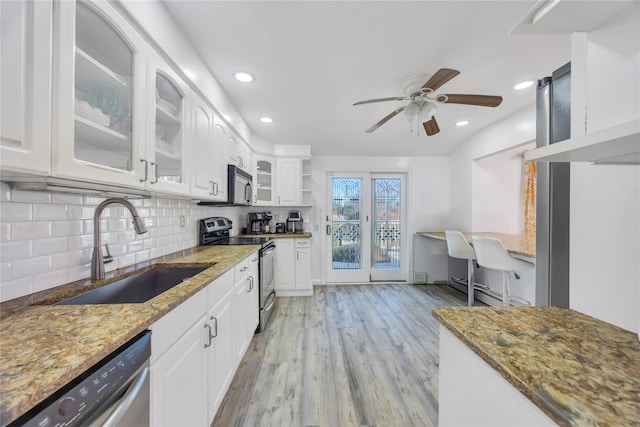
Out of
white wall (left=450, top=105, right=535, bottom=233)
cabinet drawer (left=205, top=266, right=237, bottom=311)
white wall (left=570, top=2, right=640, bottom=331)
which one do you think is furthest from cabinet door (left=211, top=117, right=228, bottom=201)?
white wall (left=450, top=105, right=535, bottom=233)

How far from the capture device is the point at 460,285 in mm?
3672

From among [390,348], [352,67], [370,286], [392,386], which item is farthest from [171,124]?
[370,286]

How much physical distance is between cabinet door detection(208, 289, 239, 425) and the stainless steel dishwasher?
53cm

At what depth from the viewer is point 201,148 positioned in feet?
5.93

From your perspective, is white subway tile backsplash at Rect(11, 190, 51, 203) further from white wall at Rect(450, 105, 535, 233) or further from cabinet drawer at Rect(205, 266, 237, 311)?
white wall at Rect(450, 105, 535, 233)

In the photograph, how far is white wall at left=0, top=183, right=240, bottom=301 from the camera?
0.88m

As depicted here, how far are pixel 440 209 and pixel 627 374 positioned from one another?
386 cm

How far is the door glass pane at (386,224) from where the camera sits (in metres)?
4.08

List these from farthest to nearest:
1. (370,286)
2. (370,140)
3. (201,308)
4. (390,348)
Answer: (370,286), (370,140), (390,348), (201,308)

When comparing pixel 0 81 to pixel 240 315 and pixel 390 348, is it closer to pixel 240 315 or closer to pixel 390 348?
pixel 240 315

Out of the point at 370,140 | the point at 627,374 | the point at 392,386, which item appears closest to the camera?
the point at 627,374

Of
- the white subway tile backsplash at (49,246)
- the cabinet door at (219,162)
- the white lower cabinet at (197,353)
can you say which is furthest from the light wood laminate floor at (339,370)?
the cabinet door at (219,162)

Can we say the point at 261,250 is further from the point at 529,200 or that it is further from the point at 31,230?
the point at 529,200

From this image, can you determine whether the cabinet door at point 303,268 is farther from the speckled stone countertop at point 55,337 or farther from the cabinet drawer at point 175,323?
the speckled stone countertop at point 55,337
